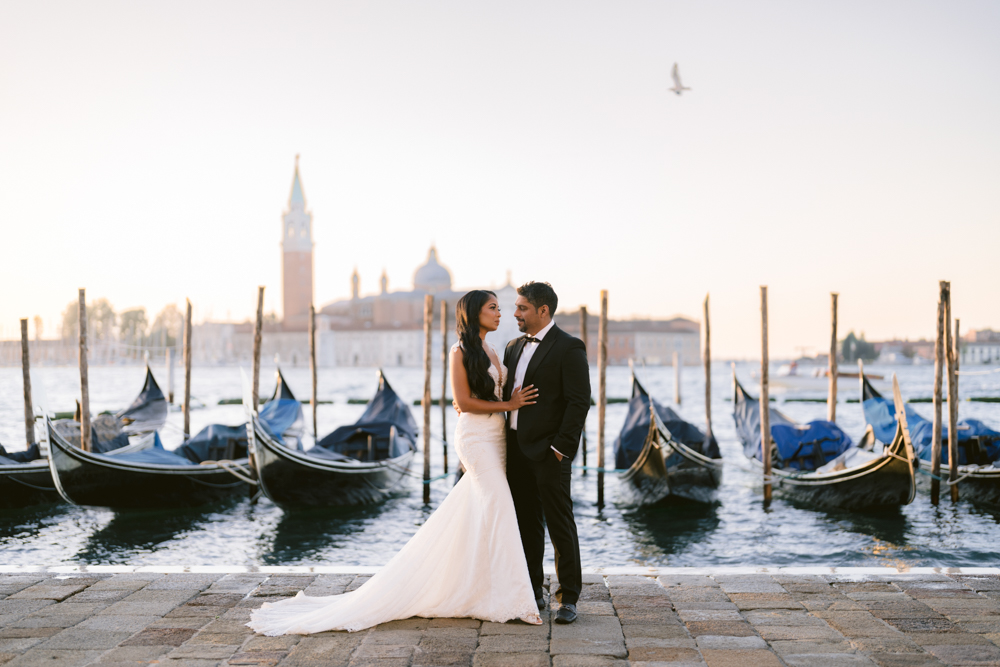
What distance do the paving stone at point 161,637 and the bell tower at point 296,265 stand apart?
48.5 metres

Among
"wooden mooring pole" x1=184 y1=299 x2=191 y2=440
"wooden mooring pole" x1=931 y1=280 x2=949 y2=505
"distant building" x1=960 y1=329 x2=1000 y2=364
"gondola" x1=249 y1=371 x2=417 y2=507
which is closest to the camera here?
"gondola" x1=249 y1=371 x2=417 y2=507

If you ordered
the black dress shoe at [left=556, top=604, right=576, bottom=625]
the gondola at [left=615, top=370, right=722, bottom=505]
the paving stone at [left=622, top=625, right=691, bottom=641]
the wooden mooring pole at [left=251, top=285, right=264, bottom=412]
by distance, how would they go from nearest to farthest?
1. the paving stone at [left=622, top=625, right=691, bottom=641]
2. the black dress shoe at [left=556, top=604, right=576, bottom=625]
3. the gondola at [left=615, top=370, right=722, bottom=505]
4. the wooden mooring pole at [left=251, top=285, right=264, bottom=412]

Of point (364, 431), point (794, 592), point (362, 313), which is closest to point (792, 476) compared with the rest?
point (364, 431)

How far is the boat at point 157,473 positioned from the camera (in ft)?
16.5

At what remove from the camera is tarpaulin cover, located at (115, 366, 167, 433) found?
340 inches

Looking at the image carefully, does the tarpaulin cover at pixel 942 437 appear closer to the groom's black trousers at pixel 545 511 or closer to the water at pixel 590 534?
the water at pixel 590 534

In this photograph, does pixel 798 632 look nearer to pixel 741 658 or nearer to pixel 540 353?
pixel 741 658

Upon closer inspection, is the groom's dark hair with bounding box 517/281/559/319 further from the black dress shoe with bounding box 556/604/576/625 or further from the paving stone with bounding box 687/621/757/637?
the paving stone with bounding box 687/621/757/637

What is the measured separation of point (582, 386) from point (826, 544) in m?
3.49

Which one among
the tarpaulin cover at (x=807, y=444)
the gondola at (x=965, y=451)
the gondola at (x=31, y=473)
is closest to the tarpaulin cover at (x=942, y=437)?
the gondola at (x=965, y=451)

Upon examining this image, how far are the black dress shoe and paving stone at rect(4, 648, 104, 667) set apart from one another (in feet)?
3.62

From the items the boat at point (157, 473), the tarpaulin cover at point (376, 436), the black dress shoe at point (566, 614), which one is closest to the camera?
the black dress shoe at point (566, 614)

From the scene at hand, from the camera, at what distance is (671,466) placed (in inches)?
233

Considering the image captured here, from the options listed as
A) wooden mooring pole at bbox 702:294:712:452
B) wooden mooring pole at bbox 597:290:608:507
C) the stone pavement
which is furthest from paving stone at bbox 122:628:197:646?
wooden mooring pole at bbox 702:294:712:452
